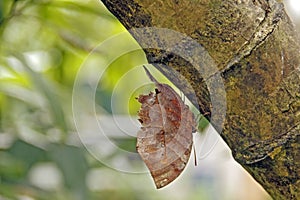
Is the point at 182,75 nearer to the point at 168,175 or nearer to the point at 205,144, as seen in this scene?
the point at 168,175

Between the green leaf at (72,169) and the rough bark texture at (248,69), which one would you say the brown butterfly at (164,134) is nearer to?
the rough bark texture at (248,69)

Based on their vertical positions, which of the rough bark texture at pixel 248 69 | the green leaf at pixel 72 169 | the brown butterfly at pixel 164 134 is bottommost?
the green leaf at pixel 72 169

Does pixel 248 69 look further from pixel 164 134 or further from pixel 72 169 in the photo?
pixel 72 169

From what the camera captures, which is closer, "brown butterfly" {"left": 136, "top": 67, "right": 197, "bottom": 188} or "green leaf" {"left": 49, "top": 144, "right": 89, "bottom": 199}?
"brown butterfly" {"left": 136, "top": 67, "right": 197, "bottom": 188}

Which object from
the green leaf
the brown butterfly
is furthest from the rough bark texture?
the green leaf

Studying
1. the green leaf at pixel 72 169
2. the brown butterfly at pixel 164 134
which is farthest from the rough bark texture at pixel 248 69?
the green leaf at pixel 72 169

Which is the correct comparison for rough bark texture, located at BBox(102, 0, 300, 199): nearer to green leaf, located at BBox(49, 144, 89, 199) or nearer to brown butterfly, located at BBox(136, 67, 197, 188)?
brown butterfly, located at BBox(136, 67, 197, 188)
